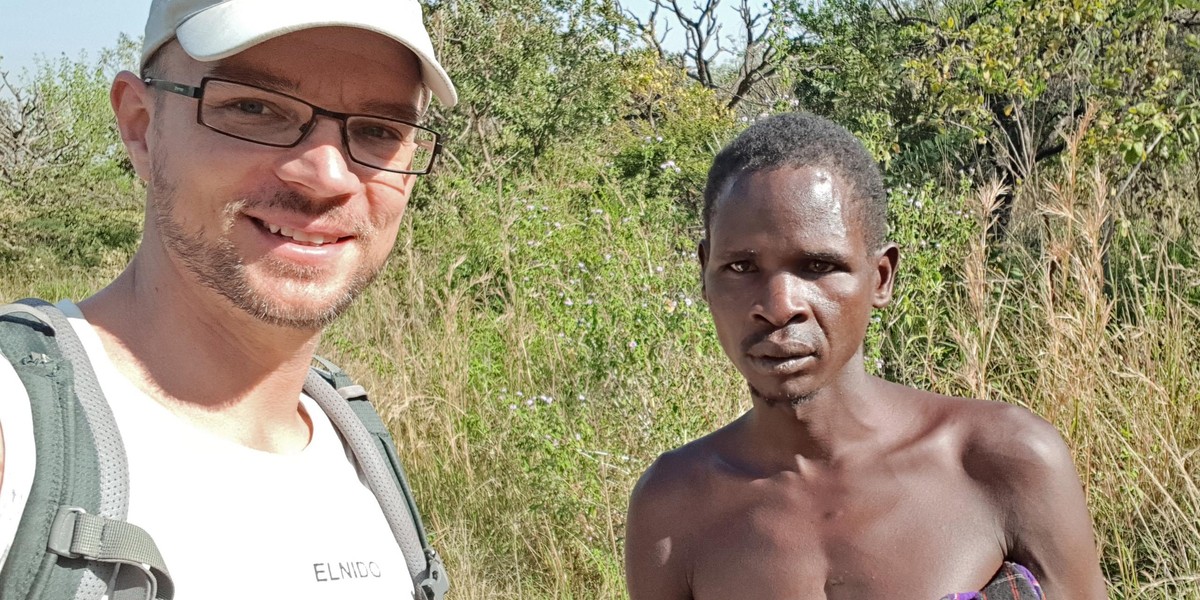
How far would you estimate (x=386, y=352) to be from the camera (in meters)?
6.12

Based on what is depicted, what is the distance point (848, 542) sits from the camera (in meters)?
1.78

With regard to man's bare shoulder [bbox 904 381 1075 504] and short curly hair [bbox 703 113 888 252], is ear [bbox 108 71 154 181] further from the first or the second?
man's bare shoulder [bbox 904 381 1075 504]

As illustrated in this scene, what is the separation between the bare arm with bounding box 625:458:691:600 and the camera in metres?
1.89

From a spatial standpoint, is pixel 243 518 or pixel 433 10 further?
pixel 433 10

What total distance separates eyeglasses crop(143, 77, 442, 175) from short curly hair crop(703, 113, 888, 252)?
0.56 meters

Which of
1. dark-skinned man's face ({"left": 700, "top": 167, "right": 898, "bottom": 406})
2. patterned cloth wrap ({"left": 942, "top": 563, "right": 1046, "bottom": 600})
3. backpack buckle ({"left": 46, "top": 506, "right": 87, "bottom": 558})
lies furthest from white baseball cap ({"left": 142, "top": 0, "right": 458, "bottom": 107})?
patterned cloth wrap ({"left": 942, "top": 563, "right": 1046, "bottom": 600})

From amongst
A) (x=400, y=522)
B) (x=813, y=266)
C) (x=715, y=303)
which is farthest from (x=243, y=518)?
(x=813, y=266)

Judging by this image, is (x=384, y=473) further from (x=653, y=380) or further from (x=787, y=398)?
(x=653, y=380)

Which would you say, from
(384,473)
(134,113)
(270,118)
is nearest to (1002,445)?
(384,473)

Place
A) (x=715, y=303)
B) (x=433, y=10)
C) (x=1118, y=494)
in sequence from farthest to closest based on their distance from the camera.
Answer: (x=433, y=10) → (x=1118, y=494) → (x=715, y=303)

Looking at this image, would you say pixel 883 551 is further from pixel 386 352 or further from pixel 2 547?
pixel 386 352

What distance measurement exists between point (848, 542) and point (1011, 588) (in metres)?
0.25

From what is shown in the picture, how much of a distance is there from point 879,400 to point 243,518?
103 centimetres

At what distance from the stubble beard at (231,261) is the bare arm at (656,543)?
2.17 ft
